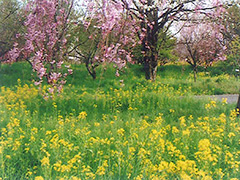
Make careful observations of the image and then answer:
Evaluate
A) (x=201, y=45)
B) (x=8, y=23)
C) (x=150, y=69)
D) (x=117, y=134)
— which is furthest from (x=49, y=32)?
(x=201, y=45)

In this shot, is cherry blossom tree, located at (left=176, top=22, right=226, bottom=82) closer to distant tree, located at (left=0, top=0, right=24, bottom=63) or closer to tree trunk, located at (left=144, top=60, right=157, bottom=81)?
tree trunk, located at (left=144, top=60, right=157, bottom=81)

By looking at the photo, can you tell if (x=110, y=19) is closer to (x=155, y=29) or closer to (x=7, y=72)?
(x=155, y=29)

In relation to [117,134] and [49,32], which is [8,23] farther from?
[117,134]

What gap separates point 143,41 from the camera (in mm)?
11070

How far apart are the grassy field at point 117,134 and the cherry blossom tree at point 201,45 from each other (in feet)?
15.3

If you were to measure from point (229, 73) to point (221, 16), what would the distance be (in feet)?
25.7

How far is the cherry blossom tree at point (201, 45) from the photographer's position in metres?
16.4

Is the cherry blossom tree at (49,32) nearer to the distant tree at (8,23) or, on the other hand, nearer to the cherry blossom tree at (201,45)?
the distant tree at (8,23)

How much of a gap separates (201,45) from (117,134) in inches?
627

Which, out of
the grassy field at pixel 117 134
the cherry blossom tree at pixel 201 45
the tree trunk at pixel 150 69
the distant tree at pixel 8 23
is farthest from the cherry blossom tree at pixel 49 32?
the cherry blossom tree at pixel 201 45

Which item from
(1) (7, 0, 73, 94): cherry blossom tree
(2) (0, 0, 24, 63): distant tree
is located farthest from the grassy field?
(2) (0, 0, 24, 63): distant tree

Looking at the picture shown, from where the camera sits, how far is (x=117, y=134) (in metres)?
4.62

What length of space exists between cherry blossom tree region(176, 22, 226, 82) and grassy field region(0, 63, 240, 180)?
15.3 feet

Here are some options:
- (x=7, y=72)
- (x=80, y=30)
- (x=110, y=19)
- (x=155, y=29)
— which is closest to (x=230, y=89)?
(x=155, y=29)
